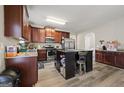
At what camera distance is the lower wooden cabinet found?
203 inches

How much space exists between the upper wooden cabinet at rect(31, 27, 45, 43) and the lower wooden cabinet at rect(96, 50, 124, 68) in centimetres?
354

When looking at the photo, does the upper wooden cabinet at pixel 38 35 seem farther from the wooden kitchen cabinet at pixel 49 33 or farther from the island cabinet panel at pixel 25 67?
the island cabinet panel at pixel 25 67

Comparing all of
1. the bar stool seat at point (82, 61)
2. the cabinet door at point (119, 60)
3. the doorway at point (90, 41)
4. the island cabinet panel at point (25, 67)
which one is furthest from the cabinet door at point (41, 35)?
the island cabinet panel at point (25, 67)

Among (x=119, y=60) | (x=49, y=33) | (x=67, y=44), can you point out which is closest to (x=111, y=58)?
(x=119, y=60)

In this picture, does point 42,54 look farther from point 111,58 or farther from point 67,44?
point 111,58

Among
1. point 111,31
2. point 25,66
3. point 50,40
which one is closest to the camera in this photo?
point 25,66

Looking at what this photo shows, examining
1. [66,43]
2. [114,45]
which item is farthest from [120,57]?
[66,43]

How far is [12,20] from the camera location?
2586mm

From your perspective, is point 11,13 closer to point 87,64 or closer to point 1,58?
point 1,58

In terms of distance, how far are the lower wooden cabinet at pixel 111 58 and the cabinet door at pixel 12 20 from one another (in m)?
4.42

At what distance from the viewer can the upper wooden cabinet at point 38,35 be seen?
7262 millimetres

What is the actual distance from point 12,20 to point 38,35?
4.83m

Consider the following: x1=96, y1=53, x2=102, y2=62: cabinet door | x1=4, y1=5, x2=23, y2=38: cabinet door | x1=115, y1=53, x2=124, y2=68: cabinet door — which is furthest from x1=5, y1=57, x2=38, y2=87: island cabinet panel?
x1=96, y1=53, x2=102, y2=62: cabinet door
